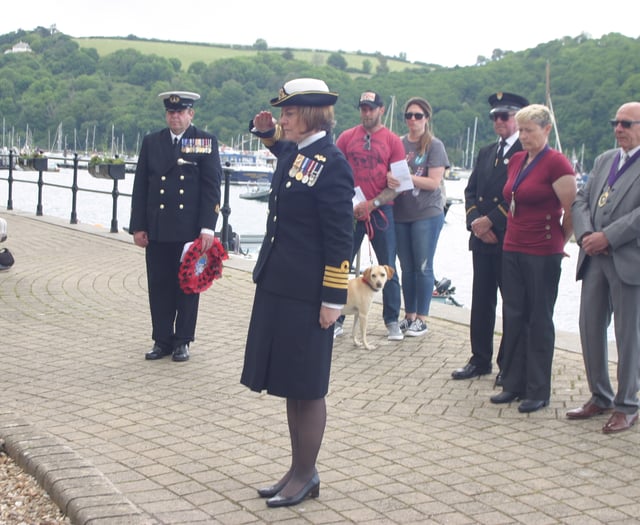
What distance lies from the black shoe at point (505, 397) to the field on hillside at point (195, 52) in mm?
114388

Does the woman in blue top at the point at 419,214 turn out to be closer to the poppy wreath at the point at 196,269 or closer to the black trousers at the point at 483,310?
the black trousers at the point at 483,310

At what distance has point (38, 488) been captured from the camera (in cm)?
432

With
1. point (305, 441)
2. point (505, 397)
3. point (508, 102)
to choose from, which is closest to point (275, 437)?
point (305, 441)

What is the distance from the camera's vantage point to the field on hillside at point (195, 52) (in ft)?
409

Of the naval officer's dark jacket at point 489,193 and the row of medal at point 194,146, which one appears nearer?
the naval officer's dark jacket at point 489,193

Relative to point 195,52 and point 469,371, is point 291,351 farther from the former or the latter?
point 195,52

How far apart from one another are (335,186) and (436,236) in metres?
4.24

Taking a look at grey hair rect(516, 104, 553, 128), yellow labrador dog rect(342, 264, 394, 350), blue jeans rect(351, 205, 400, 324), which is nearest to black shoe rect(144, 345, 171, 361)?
yellow labrador dog rect(342, 264, 394, 350)

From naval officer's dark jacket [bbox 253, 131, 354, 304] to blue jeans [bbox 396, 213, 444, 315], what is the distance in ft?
12.9

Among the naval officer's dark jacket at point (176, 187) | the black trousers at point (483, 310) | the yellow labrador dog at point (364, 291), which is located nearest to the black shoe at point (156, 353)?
the naval officer's dark jacket at point (176, 187)

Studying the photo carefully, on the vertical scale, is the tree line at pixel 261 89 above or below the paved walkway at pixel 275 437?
above

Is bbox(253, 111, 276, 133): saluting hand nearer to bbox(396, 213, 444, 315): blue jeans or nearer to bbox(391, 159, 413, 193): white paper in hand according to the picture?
bbox(391, 159, 413, 193): white paper in hand

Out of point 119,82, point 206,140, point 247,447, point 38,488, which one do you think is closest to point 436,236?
point 206,140

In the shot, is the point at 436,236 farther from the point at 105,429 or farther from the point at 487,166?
the point at 105,429
